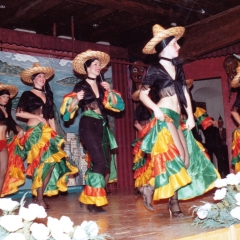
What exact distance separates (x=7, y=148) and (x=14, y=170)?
372mm

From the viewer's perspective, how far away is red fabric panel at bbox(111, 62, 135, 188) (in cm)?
767

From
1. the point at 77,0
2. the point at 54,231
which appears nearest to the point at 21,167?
the point at 77,0

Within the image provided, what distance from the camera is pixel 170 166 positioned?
3.13 m

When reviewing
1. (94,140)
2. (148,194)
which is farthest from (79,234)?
(94,140)

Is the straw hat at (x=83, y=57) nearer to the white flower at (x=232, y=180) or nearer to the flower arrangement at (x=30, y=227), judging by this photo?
the white flower at (x=232, y=180)

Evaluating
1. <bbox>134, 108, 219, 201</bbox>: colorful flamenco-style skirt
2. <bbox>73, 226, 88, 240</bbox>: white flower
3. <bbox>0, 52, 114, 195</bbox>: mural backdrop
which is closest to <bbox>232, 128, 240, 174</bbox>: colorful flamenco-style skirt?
<bbox>134, 108, 219, 201</bbox>: colorful flamenco-style skirt

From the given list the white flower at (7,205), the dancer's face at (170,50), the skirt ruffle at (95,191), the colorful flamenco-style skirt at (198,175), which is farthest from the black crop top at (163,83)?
the white flower at (7,205)

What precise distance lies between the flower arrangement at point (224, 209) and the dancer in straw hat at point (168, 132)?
50 cm

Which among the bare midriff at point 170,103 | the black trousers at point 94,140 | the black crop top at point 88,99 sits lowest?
the black trousers at point 94,140

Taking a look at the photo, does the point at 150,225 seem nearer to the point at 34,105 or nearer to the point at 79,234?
the point at 79,234

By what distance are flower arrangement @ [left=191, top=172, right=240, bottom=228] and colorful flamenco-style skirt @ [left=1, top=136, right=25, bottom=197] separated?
3216 millimetres

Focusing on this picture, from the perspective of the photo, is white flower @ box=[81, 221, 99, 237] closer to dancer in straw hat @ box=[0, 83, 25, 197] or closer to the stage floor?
the stage floor

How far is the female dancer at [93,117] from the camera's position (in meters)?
3.67

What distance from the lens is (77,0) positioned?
18.1ft
